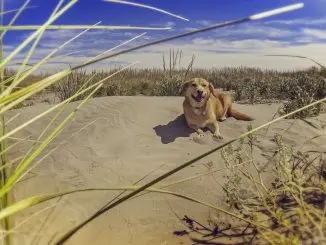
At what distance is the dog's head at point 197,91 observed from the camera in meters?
6.20

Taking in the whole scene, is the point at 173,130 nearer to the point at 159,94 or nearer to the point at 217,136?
the point at 217,136

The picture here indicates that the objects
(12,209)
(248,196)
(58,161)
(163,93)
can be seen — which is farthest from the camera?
(163,93)

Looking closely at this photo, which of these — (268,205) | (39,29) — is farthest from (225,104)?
(39,29)

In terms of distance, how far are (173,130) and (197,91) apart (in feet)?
1.87

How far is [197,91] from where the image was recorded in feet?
20.3

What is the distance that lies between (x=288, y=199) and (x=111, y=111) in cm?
322

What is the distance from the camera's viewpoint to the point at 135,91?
14211mm

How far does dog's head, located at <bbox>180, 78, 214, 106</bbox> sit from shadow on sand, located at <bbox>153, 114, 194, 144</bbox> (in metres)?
0.31

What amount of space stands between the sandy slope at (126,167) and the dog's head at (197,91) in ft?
1.09

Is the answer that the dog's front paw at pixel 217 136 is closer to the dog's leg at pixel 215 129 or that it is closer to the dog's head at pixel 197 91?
the dog's leg at pixel 215 129

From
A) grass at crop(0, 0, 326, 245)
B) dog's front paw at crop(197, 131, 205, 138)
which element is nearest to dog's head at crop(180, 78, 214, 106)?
dog's front paw at crop(197, 131, 205, 138)

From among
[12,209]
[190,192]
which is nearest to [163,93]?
[190,192]

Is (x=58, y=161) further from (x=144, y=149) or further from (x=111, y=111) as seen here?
(x=111, y=111)

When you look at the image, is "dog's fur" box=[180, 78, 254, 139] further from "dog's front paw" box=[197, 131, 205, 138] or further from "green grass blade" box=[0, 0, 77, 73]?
"green grass blade" box=[0, 0, 77, 73]
